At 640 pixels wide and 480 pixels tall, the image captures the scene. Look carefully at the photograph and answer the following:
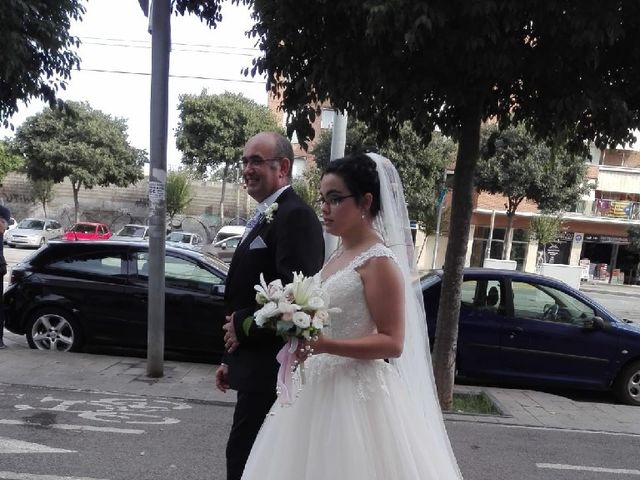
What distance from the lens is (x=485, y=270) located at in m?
7.07

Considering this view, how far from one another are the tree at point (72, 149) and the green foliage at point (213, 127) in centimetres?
432

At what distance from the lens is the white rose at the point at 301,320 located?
1.92m

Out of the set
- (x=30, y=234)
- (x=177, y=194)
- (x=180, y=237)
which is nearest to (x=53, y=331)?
(x=180, y=237)

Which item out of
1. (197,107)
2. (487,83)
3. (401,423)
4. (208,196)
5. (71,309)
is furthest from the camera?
(208,196)

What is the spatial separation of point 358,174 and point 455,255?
141 inches

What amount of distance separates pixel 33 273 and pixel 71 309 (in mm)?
703

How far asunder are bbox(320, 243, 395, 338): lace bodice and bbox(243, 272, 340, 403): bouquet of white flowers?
154 millimetres

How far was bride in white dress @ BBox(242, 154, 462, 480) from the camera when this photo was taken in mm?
2145

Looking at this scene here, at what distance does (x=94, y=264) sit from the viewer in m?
7.22

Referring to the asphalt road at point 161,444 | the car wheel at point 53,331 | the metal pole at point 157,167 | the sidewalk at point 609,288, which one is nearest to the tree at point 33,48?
the metal pole at point 157,167

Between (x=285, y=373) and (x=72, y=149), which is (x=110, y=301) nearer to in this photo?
(x=285, y=373)

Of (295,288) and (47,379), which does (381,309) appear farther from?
(47,379)

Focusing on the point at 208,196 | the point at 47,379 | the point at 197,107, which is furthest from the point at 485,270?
the point at 208,196

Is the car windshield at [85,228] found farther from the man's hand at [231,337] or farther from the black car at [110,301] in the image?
the man's hand at [231,337]
